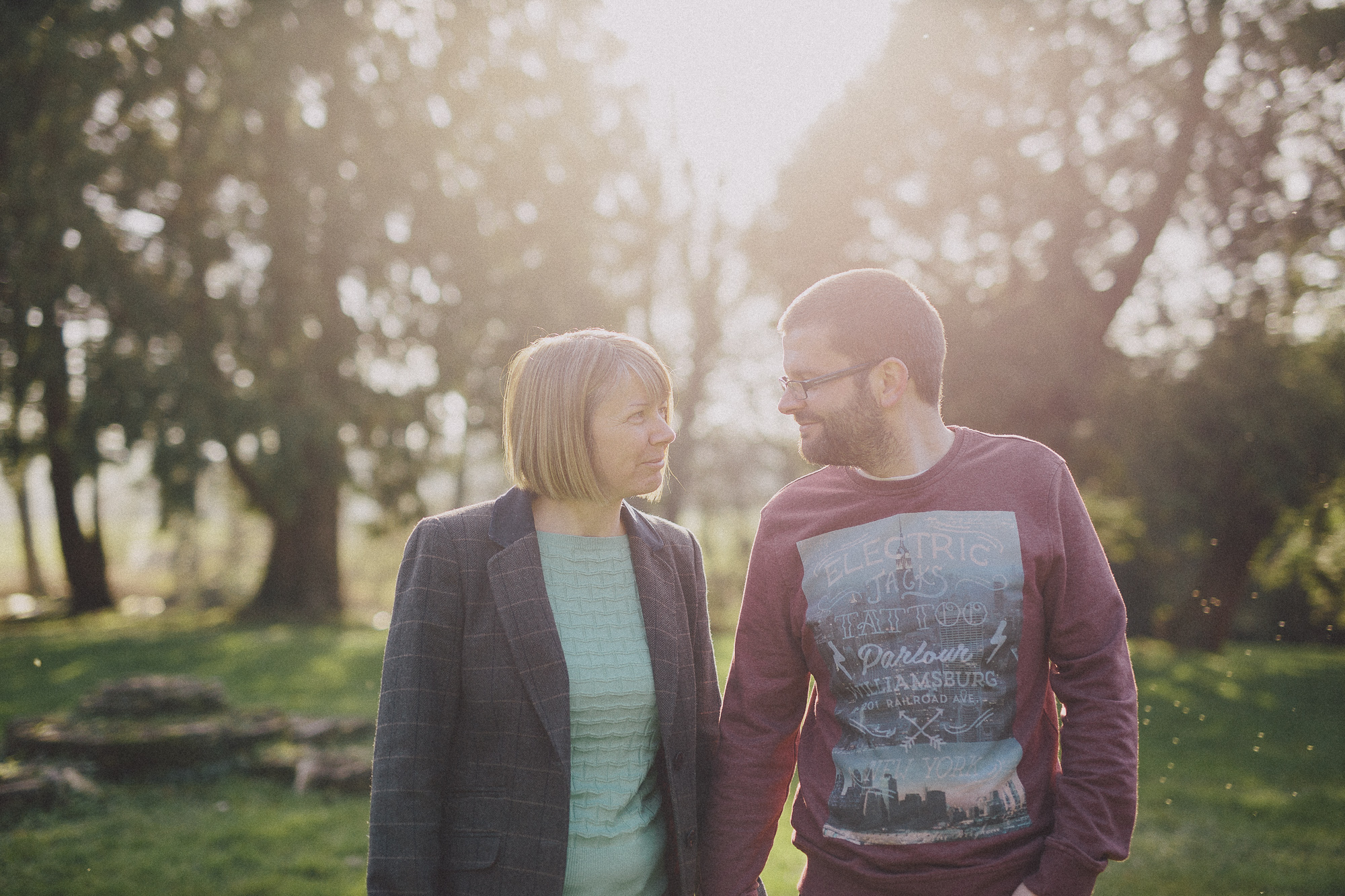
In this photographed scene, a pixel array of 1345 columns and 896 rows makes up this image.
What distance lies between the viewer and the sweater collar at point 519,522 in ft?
7.68

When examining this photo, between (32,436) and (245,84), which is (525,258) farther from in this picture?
(32,436)

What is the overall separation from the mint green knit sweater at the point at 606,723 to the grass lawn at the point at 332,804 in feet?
10.1

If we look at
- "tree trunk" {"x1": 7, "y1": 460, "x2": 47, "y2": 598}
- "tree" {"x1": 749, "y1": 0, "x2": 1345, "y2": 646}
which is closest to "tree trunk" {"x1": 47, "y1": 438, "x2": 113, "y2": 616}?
"tree trunk" {"x1": 7, "y1": 460, "x2": 47, "y2": 598}

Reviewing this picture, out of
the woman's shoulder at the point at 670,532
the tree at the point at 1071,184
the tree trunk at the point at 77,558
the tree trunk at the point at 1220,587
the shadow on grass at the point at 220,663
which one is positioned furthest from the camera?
the tree trunk at the point at 77,558

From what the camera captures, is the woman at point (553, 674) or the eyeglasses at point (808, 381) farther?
the eyeglasses at point (808, 381)

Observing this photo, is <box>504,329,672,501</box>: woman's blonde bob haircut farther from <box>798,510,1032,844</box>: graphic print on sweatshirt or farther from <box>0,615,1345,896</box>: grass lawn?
<box>0,615,1345,896</box>: grass lawn

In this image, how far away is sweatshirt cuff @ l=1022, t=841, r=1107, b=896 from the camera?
1.98 m

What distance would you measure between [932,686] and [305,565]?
17.0 m

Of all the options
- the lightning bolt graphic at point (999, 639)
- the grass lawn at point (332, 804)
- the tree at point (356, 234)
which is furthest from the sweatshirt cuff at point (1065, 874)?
the tree at point (356, 234)

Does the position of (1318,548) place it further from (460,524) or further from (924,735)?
(460,524)

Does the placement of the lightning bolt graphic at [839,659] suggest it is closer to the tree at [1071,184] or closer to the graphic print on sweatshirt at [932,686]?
the graphic print on sweatshirt at [932,686]

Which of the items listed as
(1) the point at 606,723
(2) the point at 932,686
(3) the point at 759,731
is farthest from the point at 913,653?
(1) the point at 606,723

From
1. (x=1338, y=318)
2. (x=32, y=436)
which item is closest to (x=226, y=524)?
(x=32, y=436)

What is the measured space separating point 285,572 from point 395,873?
16.6 meters
